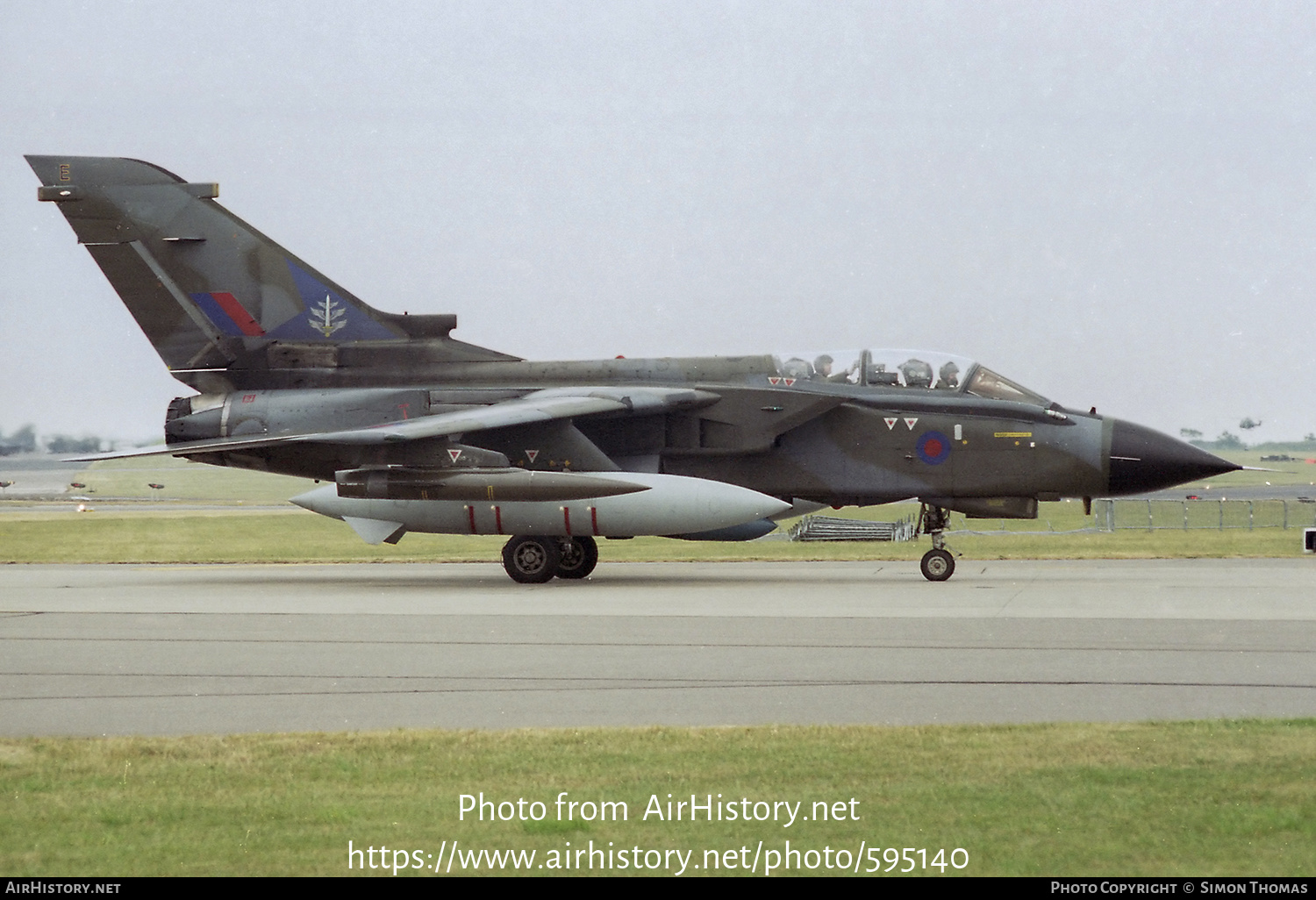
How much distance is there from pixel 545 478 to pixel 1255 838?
12.2m

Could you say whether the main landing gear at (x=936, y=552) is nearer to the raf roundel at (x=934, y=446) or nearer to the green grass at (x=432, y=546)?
the raf roundel at (x=934, y=446)

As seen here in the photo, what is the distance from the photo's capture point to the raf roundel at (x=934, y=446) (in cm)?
1725

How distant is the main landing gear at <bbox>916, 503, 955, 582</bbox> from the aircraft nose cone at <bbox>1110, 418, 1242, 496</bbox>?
2210mm

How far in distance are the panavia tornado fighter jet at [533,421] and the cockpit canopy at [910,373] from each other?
3cm

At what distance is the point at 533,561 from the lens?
17422 millimetres

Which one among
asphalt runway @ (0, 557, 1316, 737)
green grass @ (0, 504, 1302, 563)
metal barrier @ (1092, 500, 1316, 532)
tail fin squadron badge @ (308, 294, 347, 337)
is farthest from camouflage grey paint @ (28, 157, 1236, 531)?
metal barrier @ (1092, 500, 1316, 532)

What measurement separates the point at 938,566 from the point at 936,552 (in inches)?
10.2

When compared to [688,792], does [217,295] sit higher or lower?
higher

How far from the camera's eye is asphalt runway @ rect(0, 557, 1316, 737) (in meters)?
7.57

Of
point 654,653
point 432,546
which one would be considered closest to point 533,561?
point 654,653

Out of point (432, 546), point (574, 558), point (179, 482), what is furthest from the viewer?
point (179, 482)
